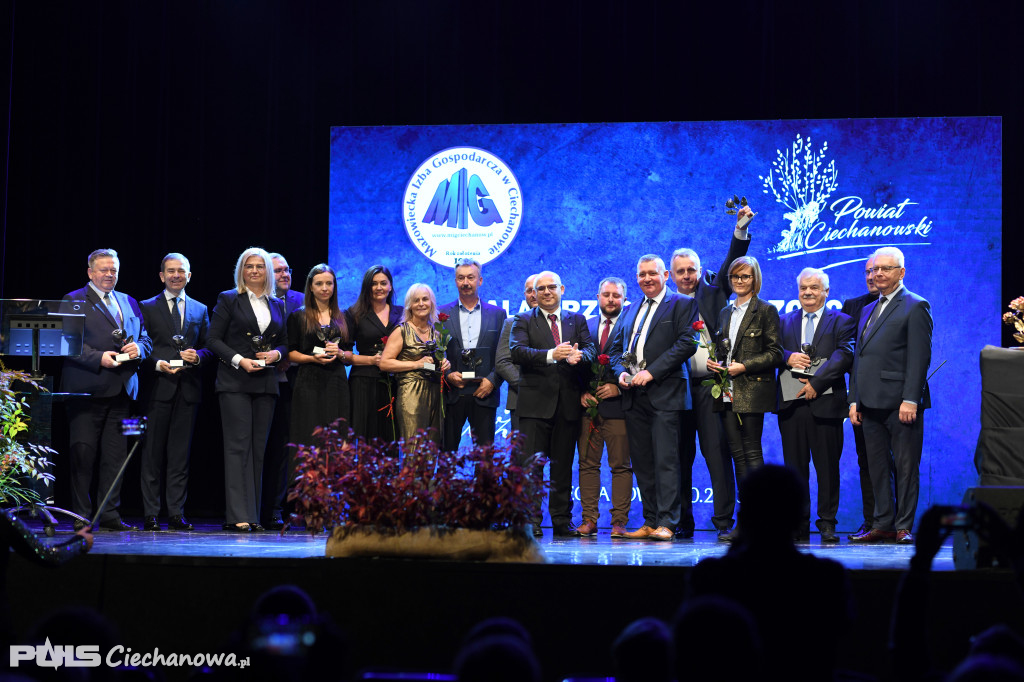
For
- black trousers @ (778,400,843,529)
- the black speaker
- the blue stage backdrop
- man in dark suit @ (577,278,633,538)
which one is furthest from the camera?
the blue stage backdrop

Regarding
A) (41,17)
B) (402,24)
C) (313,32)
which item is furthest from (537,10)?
(41,17)

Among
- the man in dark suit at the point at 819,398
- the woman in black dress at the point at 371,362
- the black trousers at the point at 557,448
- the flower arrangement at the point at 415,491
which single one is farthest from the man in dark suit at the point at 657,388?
the flower arrangement at the point at 415,491

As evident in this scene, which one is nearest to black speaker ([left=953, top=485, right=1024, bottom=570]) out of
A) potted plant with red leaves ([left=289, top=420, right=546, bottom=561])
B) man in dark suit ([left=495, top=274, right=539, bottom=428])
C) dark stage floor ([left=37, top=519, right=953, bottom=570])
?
dark stage floor ([left=37, top=519, right=953, bottom=570])

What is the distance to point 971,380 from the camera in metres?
7.96

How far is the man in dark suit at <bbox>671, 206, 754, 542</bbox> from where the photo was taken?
22.7 ft

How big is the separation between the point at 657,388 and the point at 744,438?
2.12 ft

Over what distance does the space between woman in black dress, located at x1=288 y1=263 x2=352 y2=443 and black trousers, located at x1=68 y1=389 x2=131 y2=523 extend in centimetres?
123

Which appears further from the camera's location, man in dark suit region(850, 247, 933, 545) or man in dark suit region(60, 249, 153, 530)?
man in dark suit region(60, 249, 153, 530)

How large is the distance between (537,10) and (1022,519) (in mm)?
7042

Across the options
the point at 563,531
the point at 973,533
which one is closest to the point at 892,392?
the point at 973,533

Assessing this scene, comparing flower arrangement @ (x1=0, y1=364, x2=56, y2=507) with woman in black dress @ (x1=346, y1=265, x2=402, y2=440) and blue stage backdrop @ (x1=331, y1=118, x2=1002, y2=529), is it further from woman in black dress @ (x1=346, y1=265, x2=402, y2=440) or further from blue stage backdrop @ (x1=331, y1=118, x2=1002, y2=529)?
blue stage backdrop @ (x1=331, y1=118, x2=1002, y2=529)

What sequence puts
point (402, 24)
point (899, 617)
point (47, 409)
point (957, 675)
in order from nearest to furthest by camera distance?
point (957, 675) → point (899, 617) → point (47, 409) → point (402, 24)

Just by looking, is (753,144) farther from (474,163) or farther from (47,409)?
(47,409)

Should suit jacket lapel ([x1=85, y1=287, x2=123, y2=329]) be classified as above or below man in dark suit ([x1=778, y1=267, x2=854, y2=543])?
above
